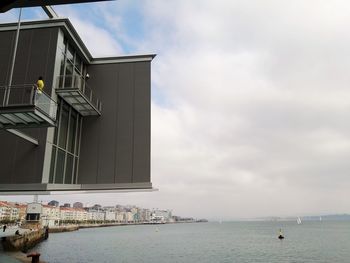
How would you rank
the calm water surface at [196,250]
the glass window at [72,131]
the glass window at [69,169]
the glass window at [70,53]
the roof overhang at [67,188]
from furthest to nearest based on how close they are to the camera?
the calm water surface at [196,250] → the glass window at [70,53] → the glass window at [72,131] → the glass window at [69,169] → the roof overhang at [67,188]

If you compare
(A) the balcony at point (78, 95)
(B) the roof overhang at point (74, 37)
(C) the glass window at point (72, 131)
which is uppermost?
(B) the roof overhang at point (74, 37)

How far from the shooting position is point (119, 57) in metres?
26.4

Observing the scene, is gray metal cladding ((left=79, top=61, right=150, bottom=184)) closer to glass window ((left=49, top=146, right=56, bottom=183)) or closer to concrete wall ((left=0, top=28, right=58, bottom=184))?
glass window ((left=49, top=146, right=56, bottom=183))

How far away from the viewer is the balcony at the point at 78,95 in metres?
21.7

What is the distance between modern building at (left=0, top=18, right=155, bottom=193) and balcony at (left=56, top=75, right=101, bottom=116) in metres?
0.07

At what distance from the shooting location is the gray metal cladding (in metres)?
23.7

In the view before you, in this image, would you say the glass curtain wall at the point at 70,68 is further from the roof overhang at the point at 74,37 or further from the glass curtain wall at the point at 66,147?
the glass curtain wall at the point at 66,147

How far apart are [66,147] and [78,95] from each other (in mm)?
3728

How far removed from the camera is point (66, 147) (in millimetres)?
22719

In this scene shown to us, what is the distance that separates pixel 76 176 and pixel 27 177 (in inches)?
162

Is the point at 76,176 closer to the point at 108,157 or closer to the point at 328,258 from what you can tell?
the point at 108,157

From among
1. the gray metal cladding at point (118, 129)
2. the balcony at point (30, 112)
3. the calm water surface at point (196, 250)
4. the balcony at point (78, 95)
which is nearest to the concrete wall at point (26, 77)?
the balcony at point (78, 95)

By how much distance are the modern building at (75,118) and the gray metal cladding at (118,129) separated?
0.24ft

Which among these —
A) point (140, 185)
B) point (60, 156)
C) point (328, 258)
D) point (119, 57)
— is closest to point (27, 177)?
point (60, 156)
